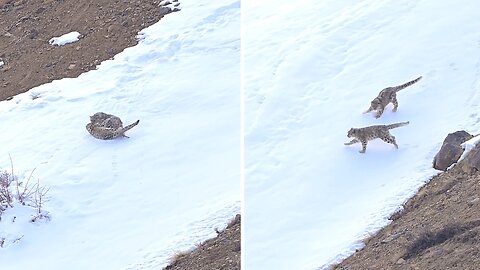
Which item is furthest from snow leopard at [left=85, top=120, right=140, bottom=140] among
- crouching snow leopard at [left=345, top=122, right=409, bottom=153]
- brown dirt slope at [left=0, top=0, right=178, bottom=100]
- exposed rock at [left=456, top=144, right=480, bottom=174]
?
exposed rock at [left=456, top=144, right=480, bottom=174]

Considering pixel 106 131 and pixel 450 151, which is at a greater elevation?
pixel 450 151

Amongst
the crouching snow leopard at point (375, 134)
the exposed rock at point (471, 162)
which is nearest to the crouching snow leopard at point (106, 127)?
the crouching snow leopard at point (375, 134)

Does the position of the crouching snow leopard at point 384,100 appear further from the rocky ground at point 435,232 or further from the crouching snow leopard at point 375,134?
the rocky ground at point 435,232

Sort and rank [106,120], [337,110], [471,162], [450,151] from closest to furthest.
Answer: [471,162]
[450,151]
[337,110]
[106,120]

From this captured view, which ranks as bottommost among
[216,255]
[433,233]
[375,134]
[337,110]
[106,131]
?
[216,255]

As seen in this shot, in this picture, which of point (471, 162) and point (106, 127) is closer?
point (471, 162)

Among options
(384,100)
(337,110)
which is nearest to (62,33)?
(337,110)

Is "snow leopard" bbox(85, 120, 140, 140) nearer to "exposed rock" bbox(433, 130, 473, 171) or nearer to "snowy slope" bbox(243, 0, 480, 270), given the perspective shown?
"snowy slope" bbox(243, 0, 480, 270)

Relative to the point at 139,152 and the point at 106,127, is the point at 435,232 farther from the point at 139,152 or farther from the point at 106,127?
the point at 106,127
